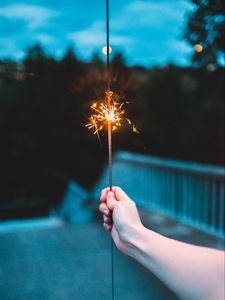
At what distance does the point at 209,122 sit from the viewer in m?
5.49

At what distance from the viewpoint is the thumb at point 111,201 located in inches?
32.5

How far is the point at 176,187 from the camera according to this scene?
12.4 feet

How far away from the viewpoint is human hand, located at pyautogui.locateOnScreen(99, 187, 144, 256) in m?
0.74

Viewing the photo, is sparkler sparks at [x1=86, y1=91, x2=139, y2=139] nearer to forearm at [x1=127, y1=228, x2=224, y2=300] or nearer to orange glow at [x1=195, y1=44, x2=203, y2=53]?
forearm at [x1=127, y1=228, x2=224, y2=300]

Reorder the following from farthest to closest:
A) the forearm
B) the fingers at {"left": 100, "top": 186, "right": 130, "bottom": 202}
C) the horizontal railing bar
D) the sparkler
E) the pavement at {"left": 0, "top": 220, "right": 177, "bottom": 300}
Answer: the horizontal railing bar
the pavement at {"left": 0, "top": 220, "right": 177, "bottom": 300}
the sparkler
the fingers at {"left": 100, "top": 186, "right": 130, "bottom": 202}
the forearm

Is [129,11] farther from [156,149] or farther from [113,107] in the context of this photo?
[156,149]

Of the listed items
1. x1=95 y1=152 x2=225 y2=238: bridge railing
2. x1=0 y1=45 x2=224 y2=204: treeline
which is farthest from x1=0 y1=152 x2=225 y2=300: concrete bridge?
x1=0 y1=45 x2=224 y2=204: treeline

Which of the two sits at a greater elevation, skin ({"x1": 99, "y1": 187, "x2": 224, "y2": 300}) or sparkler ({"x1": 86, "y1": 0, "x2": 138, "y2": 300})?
sparkler ({"x1": 86, "y1": 0, "x2": 138, "y2": 300})

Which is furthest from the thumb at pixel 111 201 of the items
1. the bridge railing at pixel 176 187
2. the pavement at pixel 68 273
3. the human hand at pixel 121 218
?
the bridge railing at pixel 176 187

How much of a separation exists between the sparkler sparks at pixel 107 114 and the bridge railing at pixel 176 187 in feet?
6.68

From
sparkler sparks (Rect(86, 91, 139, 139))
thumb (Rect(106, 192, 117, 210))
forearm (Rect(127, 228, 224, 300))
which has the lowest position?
forearm (Rect(127, 228, 224, 300))

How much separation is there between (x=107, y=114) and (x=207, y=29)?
34.7 inches

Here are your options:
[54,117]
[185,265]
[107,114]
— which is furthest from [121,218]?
[54,117]

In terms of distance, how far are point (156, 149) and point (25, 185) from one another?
8.85ft
